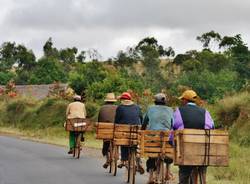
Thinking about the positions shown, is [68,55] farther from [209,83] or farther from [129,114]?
[129,114]

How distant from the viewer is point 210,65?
67375 millimetres

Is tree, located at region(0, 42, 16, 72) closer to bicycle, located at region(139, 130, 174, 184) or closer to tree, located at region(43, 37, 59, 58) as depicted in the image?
tree, located at region(43, 37, 59, 58)

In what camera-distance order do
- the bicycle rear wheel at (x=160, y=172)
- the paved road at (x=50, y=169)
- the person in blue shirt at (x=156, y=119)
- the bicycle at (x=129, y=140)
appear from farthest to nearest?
the paved road at (x=50, y=169), the bicycle at (x=129, y=140), the person in blue shirt at (x=156, y=119), the bicycle rear wheel at (x=160, y=172)

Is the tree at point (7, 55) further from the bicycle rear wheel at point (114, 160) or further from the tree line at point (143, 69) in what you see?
the bicycle rear wheel at point (114, 160)

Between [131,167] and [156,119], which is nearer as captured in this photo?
[156,119]

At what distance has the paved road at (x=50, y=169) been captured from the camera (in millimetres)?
15489

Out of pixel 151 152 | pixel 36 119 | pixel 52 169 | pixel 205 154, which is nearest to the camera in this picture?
pixel 205 154

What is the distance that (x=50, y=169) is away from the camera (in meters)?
18.0

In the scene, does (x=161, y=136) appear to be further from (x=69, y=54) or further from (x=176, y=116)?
(x=69, y=54)

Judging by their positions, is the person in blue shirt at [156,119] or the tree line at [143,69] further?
the tree line at [143,69]

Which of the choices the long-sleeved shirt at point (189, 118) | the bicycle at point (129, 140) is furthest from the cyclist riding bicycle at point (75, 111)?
the long-sleeved shirt at point (189, 118)

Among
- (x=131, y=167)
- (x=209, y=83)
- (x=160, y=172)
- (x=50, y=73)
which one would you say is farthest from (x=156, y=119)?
(x=50, y=73)

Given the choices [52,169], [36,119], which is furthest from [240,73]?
[52,169]

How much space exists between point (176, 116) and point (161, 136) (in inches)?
82.2
